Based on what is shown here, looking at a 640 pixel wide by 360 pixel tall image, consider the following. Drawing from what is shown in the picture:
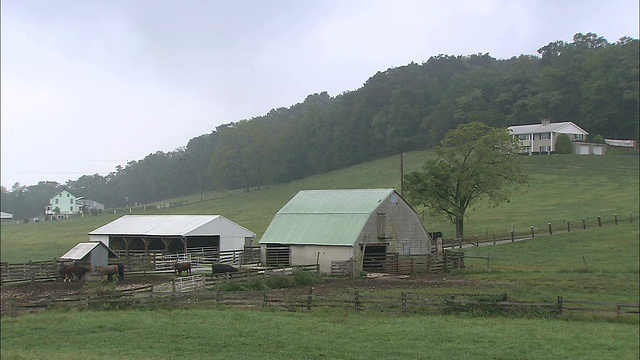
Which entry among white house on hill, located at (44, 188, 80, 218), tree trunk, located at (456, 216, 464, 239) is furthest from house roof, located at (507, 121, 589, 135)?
white house on hill, located at (44, 188, 80, 218)

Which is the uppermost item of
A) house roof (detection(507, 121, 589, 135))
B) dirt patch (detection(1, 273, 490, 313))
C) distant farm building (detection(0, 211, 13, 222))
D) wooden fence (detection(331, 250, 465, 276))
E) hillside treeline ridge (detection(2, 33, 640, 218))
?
hillside treeline ridge (detection(2, 33, 640, 218))

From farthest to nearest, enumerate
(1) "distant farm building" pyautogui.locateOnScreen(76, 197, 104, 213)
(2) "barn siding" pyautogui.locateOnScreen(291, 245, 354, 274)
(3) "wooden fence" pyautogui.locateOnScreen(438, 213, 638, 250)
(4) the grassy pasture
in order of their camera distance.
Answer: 1. (1) "distant farm building" pyautogui.locateOnScreen(76, 197, 104, 213)
2. (2) "barn siding" pyautogui.locateOnScreen(291, 245, 354, 274)
3. (3) "wooden fence" pyautogui.locateOnScreen(438, 213, 638, 250)
4. (4) the grassy pasture

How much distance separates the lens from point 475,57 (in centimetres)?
2505

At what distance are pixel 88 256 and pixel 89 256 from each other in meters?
0.05

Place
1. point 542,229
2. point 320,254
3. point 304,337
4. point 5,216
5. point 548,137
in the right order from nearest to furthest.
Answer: point 304,337, point 548,137, point 320,254, point 542,229, point 5,216

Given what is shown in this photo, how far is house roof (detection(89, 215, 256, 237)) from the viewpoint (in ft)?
137

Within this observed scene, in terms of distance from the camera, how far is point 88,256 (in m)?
32.5

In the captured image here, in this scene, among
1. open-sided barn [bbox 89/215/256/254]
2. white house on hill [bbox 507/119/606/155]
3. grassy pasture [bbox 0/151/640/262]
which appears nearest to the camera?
white house on hill [bbox 507/119/606/155]

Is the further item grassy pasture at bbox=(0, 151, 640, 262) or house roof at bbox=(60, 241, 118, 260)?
house roof at bbox=(60, 241, 118, 260)

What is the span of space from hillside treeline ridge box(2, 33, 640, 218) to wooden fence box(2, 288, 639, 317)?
5683mm

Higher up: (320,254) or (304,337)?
(320,254)

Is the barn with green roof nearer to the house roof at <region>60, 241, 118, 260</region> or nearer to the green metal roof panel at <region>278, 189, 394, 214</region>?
the green metal roof panel at <region>278, 189, 394, 214</region>

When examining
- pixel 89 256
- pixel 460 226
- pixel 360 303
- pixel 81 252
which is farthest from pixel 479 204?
pixel 81 252

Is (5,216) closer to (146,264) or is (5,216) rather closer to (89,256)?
(146,264)
